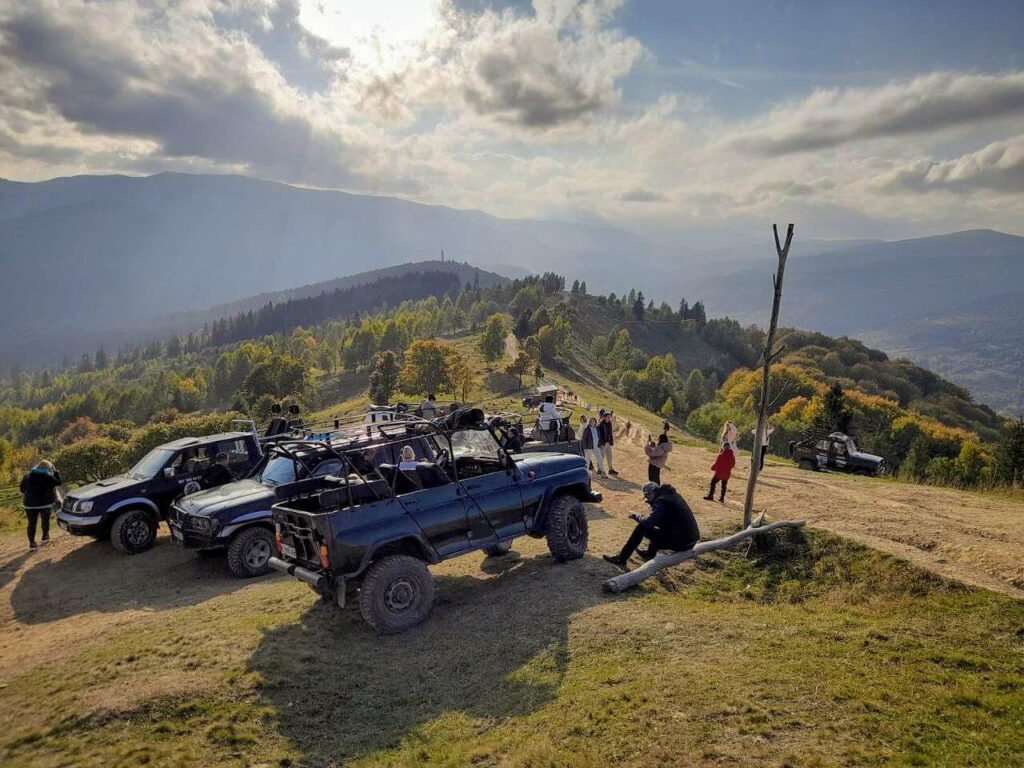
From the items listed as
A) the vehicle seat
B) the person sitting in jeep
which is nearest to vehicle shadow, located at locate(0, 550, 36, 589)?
the person sitting in jeep

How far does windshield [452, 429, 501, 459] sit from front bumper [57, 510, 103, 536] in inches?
364

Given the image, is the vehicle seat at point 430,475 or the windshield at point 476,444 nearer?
the vehicle seat at point 430,475

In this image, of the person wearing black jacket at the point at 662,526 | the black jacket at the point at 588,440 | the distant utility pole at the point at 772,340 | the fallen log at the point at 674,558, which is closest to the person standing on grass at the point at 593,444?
the black jacket at the point at 588,440

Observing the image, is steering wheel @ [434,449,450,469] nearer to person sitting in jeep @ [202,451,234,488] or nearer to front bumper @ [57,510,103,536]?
person sitting in jeep @ [202,451,234,488]

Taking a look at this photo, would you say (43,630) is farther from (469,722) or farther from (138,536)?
(469,722)

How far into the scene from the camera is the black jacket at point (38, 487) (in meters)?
14.8

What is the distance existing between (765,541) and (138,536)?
13.8 metres

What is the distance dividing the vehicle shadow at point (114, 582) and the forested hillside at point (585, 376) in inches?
973

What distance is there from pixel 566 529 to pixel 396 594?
326 centimetres

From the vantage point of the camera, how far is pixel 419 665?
762 centimetres

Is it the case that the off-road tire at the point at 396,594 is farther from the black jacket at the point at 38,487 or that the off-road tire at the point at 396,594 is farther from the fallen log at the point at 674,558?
the black jacket at the point at 38,487

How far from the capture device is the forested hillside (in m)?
73.3

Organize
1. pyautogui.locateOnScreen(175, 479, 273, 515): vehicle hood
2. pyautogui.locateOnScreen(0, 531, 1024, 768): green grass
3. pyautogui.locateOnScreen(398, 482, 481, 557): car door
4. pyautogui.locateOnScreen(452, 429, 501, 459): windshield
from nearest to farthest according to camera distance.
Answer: pyautogui.locateOnScreen(0, 531, 1024, 768): green grass
pyautogui.locateOnScreen(398, 482, 481, 557): car door
pyautogui.locateOnScreen(452, 429, 501, 459): windshield
pyautogui.locateOnScreen(175, 479, 273, 515): vehicle hood

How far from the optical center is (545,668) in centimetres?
709
